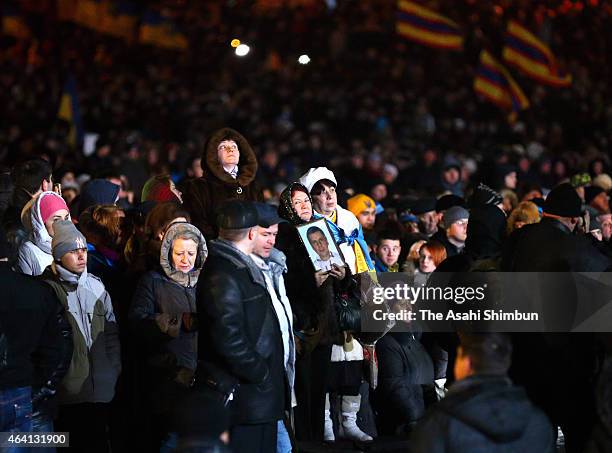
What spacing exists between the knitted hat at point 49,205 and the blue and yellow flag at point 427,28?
14.9 meters

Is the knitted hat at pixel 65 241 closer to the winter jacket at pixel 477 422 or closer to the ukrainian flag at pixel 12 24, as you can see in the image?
the winter jacket at pixel 477 422

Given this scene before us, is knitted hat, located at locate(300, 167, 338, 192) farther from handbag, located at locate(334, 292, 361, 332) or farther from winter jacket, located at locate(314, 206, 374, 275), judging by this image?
handbag, located at locate(334, 292, 361, 332)

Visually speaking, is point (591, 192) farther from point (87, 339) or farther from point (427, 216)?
point (87, 339)

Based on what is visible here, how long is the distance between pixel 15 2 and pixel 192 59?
511cm

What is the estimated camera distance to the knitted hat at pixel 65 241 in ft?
27.0

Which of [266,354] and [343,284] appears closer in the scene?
[266,354]

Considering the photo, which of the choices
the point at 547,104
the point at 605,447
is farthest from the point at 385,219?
the point at 547,104

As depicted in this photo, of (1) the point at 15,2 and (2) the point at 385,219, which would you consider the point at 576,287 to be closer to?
(2) the point at 385,219

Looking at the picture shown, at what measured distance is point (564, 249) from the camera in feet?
26.9

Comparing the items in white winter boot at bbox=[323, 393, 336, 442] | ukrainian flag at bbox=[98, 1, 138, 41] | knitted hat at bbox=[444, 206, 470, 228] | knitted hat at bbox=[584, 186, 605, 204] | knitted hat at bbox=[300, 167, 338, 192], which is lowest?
white winter boot at bbox=[323, 393, 336, 442]

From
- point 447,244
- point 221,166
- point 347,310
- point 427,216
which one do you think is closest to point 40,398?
point 347,310

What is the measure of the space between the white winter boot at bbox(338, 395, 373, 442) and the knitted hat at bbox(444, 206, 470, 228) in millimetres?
2085

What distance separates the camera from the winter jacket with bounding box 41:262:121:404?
27.0 feet

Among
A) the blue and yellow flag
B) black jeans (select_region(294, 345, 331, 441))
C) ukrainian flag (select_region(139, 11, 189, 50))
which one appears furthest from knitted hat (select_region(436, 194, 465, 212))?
ukrainian flag (select_region(139, 11, 189, 50))
